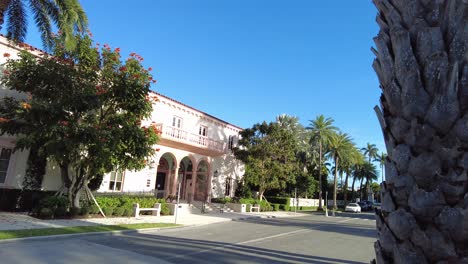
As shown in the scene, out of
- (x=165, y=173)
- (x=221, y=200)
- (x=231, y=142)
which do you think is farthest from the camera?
(x=231, y=142)

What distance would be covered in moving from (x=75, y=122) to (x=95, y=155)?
191 cm

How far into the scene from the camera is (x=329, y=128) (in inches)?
1855

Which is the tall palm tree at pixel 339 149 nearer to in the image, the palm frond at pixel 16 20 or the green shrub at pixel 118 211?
the green shrub at pixel 118 211

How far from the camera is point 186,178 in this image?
31203 mm

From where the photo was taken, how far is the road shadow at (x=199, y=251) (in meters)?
9.68

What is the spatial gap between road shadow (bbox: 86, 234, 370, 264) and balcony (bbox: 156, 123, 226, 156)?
12.8m

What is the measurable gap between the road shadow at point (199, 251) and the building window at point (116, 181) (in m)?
A: 10.7

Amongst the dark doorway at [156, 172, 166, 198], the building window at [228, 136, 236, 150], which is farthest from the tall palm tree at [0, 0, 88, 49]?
the building window at [228, 136, 236, 150]

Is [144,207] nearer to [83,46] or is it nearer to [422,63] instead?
[83,46]

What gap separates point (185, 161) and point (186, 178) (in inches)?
65.1

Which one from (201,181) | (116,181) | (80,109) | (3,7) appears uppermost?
(3,7)

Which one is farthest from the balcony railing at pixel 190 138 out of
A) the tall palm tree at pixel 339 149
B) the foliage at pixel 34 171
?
the tall palm tree at pixel 339 149

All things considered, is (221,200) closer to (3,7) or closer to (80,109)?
(80,109)

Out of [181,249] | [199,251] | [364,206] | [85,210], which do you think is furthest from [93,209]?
[364,206]
